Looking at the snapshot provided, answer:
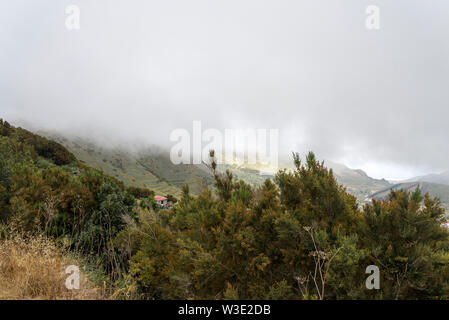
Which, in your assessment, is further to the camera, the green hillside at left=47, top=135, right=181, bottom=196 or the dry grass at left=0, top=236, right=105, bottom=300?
the green hillside at left=47, top=135, right=181, bottom=196

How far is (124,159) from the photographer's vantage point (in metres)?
167

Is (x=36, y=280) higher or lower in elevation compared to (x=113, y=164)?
higher

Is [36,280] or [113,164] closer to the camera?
[36,280]

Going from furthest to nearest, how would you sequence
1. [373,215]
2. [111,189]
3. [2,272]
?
[111,189], [2,272], [373,215]

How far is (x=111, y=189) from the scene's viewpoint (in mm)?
7406

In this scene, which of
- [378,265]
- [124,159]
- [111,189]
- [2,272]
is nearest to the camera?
[378,265]

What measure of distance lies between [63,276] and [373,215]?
4792 millimetres

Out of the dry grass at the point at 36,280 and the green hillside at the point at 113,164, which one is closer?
the dry grass at the point at 36,280
